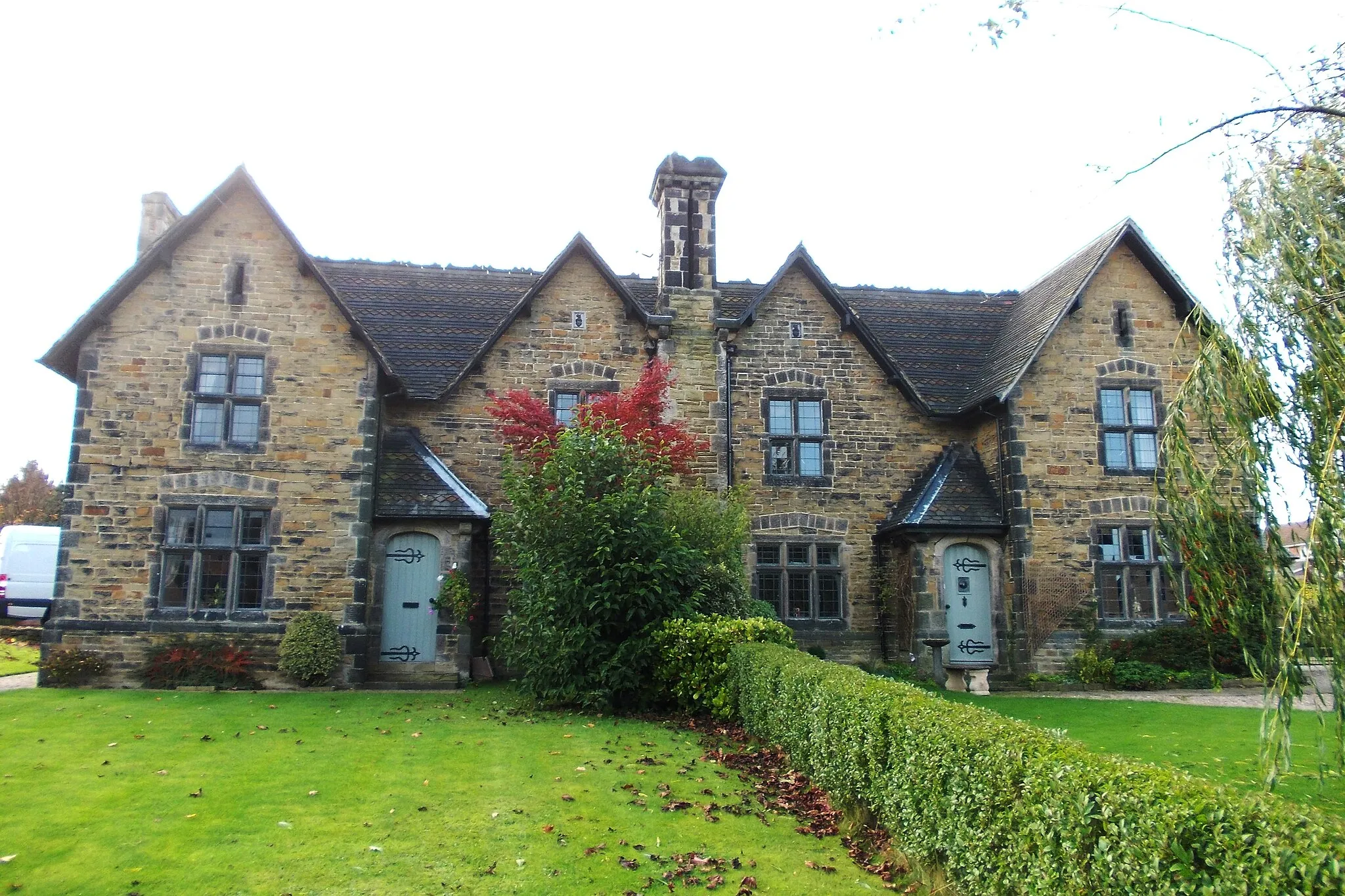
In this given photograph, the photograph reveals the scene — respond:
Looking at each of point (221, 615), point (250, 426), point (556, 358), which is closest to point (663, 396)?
point (556, 358)

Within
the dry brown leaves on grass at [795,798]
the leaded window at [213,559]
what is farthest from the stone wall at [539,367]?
the dry brown leaves on grass at [795,798]

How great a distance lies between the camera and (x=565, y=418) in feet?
62.3

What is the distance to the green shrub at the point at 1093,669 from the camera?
1738 cm

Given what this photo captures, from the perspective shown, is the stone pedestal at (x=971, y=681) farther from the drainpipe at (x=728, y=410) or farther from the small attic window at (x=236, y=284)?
the small attic window at (x=236, y=284)

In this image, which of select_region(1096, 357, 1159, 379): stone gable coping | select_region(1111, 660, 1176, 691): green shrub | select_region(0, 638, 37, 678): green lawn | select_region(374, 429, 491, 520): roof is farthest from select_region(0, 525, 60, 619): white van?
select_region(1096, 357, 1159, 379): stone gable coping

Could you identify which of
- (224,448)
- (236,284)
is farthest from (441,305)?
(224,448)

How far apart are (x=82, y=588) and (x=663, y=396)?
10.5 meters

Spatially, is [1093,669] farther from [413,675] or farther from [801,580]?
[413,675]

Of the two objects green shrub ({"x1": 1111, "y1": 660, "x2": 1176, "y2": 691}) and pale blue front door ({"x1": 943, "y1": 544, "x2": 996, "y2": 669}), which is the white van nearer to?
pale blue front door ({"x1": 943, "y1": 544, "x2": 996, "y2": 669})

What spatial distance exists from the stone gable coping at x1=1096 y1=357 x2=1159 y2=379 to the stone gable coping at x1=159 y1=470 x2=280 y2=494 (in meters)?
15.7

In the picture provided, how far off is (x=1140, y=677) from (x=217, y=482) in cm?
1656

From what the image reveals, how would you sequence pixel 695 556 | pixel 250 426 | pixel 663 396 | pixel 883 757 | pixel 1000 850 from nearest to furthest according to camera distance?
pixel 1000 850 → pixel 883 757 → pixel 695 556 → pixel 250 426 → pixel 663 396

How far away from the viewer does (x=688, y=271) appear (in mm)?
19922

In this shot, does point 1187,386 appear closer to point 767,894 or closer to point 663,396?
point 767,894
